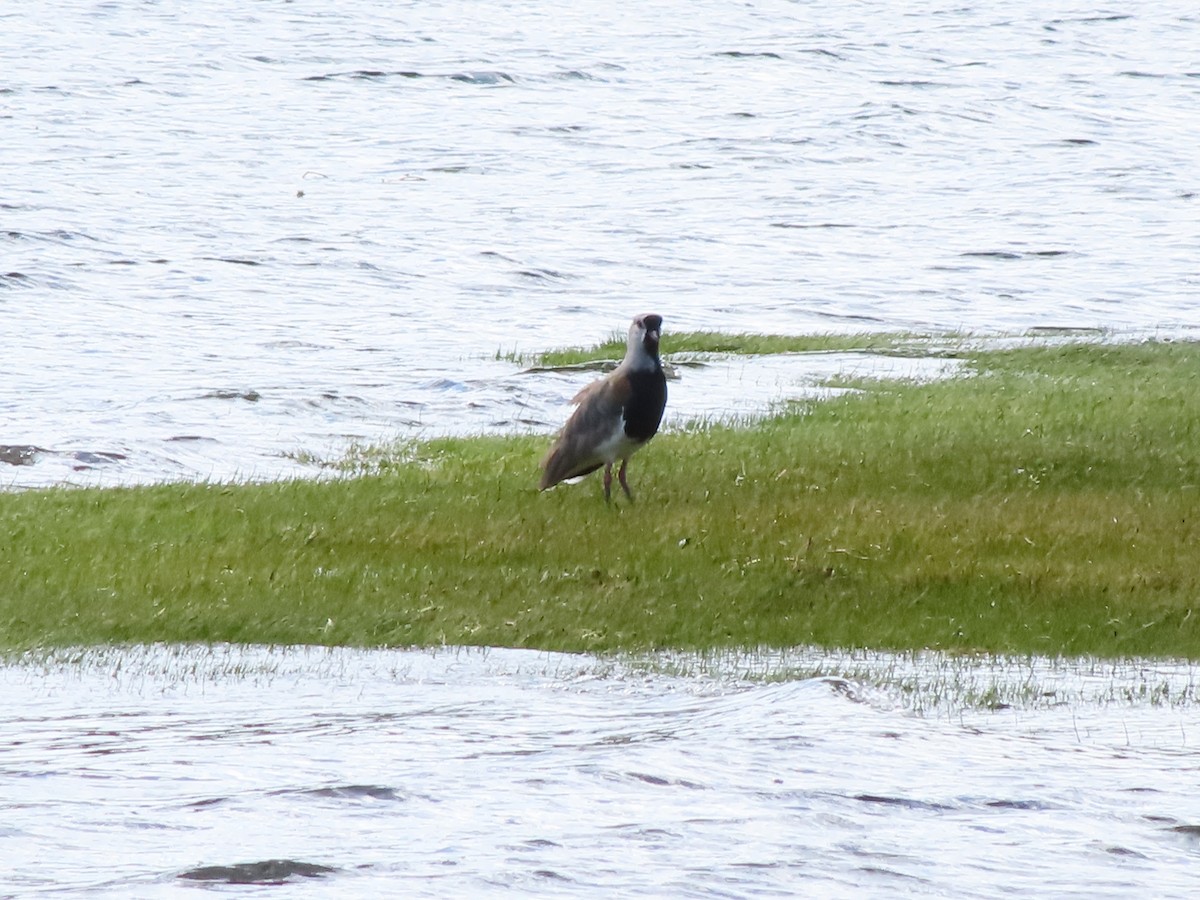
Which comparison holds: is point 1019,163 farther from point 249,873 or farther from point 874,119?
point 249,873

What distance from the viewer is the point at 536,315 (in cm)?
3556

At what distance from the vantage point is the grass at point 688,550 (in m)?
12.2

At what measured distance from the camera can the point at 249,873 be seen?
6.96 metres

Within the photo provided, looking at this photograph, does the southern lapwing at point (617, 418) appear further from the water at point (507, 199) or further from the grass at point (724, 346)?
the grass at point (724, 346)

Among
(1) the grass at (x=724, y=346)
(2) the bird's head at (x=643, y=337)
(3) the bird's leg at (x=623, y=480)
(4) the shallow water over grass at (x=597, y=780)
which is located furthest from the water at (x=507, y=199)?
(4) the shallow water over grass at (x=597, y=780)

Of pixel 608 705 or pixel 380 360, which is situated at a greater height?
pixel 608 705

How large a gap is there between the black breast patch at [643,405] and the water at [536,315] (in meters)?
4.08

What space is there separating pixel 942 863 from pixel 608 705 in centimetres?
307

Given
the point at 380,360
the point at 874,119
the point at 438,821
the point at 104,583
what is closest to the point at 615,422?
the point at 104,583

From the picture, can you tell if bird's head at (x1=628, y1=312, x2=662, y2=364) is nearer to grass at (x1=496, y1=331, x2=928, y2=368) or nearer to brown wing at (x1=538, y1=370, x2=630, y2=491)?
brown wing at (x1=538, y1=370, x2=630, y2=491)

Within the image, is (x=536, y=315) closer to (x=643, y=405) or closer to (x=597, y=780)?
(x=643, y=405)

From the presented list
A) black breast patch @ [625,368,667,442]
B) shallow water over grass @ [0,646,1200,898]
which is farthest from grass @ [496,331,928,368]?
shallow water over grass @ [0,646,1200,898]

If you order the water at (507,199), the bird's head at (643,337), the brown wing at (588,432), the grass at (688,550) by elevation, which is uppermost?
the bird's head at (643,337)

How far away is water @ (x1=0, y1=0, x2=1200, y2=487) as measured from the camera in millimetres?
25250
